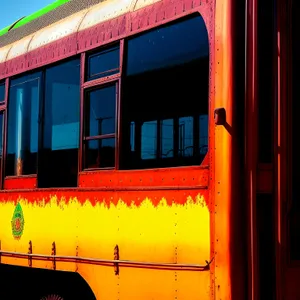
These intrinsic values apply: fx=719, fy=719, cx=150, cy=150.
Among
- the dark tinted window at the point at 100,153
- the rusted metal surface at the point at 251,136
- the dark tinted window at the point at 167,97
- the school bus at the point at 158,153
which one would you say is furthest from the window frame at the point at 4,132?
the rusted metal surface at the point at 251,136

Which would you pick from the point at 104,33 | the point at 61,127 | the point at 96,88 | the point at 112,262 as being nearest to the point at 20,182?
the point at 61,127

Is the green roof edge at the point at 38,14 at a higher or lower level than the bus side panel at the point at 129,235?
higher

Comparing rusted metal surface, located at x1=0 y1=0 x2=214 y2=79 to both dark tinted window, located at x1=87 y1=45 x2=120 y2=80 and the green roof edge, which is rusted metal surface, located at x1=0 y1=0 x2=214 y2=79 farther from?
the green roof edge

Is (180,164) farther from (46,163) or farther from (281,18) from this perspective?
(46,163)

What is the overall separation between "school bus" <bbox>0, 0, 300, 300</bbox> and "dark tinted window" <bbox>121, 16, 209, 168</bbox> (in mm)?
11

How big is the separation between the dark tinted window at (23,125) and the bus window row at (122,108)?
0.03 ft

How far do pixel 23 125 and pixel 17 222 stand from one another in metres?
0.98

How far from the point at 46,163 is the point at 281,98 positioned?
9.04 feet

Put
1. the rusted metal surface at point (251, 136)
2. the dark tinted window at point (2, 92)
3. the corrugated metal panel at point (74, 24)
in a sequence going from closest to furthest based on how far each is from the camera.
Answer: the rusted metal surface at point (251, 136), the corrugated metal panel at point (74, 24), the dark tinted window at point (2, 92)

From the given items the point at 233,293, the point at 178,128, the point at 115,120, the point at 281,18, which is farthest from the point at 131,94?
the point at 233,293

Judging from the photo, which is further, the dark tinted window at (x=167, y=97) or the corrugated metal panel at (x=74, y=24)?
the corrugated metal panel at (x=74, y=24)

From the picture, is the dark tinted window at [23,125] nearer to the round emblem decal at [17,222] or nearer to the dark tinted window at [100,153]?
the round emblem decal at [17,222]

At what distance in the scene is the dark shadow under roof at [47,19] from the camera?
6921 millimetres

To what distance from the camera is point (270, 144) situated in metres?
4.89
